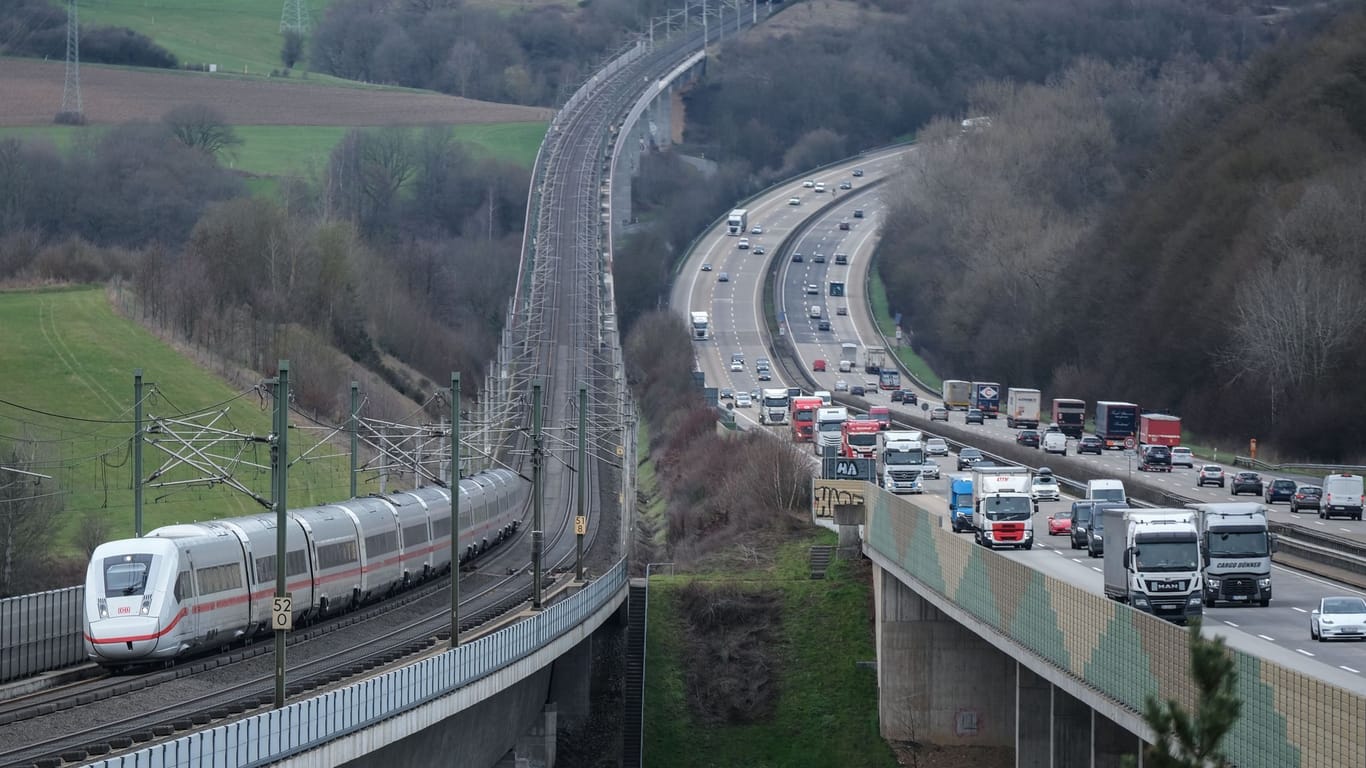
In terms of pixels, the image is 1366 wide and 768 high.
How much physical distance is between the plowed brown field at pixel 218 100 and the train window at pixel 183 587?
12604cm

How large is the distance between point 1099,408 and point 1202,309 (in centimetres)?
1453

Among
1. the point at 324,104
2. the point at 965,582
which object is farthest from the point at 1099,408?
the point at 324,104

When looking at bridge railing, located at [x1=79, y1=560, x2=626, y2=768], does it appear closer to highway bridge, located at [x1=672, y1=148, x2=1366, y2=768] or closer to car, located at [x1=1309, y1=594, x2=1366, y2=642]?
highway bridge, located at [x1=672, y1=148, x2=1366, y2=768]

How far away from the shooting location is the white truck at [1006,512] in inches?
1965

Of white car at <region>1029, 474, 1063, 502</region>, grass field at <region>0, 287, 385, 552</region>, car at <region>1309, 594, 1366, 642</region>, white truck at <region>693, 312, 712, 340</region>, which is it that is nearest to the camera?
car at <region>1309, 594, 1366, 642</region>

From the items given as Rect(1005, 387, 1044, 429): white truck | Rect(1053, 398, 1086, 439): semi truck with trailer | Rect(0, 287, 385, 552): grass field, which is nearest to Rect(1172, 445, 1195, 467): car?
Rect(1053, 398, 1086, 439): semi truck with trailer

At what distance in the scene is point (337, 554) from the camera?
158 ft

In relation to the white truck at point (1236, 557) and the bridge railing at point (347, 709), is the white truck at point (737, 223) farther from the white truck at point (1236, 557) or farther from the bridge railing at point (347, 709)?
the white truck at point (1236, 557)

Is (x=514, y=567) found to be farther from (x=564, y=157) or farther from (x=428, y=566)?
(x=564, y=157)

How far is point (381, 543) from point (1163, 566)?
22851 mm

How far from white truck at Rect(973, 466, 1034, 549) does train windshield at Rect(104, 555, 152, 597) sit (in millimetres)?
21954

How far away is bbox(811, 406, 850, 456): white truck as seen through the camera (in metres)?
86.4

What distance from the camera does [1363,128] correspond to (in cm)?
11088

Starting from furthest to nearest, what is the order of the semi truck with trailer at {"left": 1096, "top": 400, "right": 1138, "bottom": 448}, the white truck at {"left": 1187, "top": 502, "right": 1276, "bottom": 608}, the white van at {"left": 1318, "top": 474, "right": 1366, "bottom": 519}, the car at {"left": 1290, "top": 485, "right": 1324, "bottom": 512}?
the semi truck with trailer at {"left": 1096, "top": 400, "right": 1138, "bottom": 448} < the car at {"left": 1290, "top": 485, "right": 1324, "bottom": 512} < the white van at {"left": 1318, "top": 474, "right": 1366, "bottom": 519} < the white truck at {"left": 1187, "top": 502, "right": 1276, "bottom": 608}
